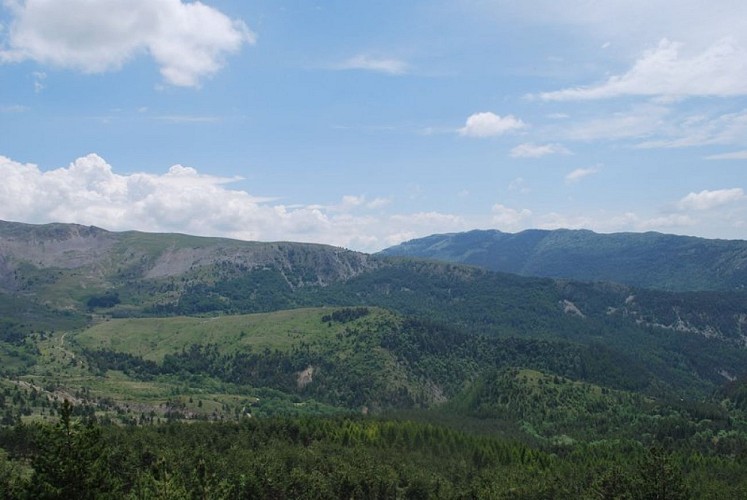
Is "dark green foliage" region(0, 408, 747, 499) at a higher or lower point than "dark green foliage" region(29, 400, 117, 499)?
lower

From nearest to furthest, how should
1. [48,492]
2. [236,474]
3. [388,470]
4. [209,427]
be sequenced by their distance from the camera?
[48,492]
[236,474]
[388,470]
[209,427]

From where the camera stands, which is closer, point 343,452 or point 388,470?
point 388,470

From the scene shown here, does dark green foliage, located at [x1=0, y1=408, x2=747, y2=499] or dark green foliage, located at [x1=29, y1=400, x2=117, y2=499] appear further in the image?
dark green foliage, located at [x1=0, y1=408, x2=747, y2=499]

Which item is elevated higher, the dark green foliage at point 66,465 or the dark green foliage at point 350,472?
the dark green foliage at point 66,465

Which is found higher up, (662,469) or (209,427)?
(662,469)

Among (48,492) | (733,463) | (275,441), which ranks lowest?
(733,463)

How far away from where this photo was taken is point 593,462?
198 metres

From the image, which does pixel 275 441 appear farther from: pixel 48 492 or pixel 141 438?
pixel 48 492

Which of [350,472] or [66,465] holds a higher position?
[66,465]

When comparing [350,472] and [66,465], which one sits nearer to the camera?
[66,465]

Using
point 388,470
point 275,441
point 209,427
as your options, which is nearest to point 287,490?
point 388,470

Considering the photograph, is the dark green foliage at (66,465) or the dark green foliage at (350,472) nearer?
the dark green foliage at (66,465)

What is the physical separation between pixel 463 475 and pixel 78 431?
147 metres

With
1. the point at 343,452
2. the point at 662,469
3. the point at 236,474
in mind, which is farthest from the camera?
the point at 343,452
